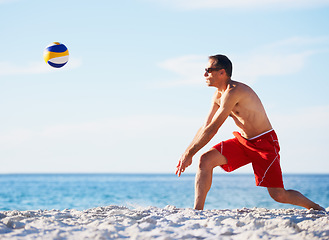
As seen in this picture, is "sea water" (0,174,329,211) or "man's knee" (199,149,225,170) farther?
"sea water" (0,174,329,211)

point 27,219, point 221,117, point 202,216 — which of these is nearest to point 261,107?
point 221,117

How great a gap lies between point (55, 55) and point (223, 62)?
305 centimetres

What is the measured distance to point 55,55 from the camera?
686 centimetres

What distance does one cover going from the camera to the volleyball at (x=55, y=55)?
6.86 metres

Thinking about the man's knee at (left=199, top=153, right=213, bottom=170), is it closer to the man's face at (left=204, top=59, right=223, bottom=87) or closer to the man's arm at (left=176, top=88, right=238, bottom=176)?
the man's arm at (left=176, top=88, right=238, bottom=176)

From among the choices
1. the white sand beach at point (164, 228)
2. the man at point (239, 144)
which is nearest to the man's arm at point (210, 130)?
the man at point (239, 144)

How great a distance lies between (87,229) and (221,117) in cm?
197

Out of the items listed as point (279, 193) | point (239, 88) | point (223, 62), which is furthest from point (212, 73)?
point (279, 193)

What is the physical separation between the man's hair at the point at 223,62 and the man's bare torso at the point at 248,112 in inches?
5.7

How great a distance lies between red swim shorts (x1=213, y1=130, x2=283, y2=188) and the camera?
16.3ft

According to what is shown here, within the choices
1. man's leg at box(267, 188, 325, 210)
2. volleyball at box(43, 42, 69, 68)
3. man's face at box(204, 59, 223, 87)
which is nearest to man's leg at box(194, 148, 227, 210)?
man's leg at box(267, 188, 325, 210)

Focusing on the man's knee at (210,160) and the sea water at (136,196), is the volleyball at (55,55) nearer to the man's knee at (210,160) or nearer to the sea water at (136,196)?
the sea water at (136,196)

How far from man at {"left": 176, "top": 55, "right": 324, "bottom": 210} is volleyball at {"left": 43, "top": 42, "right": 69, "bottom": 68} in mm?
2832

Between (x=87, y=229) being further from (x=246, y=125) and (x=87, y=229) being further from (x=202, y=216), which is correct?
(x=246, y=125)
